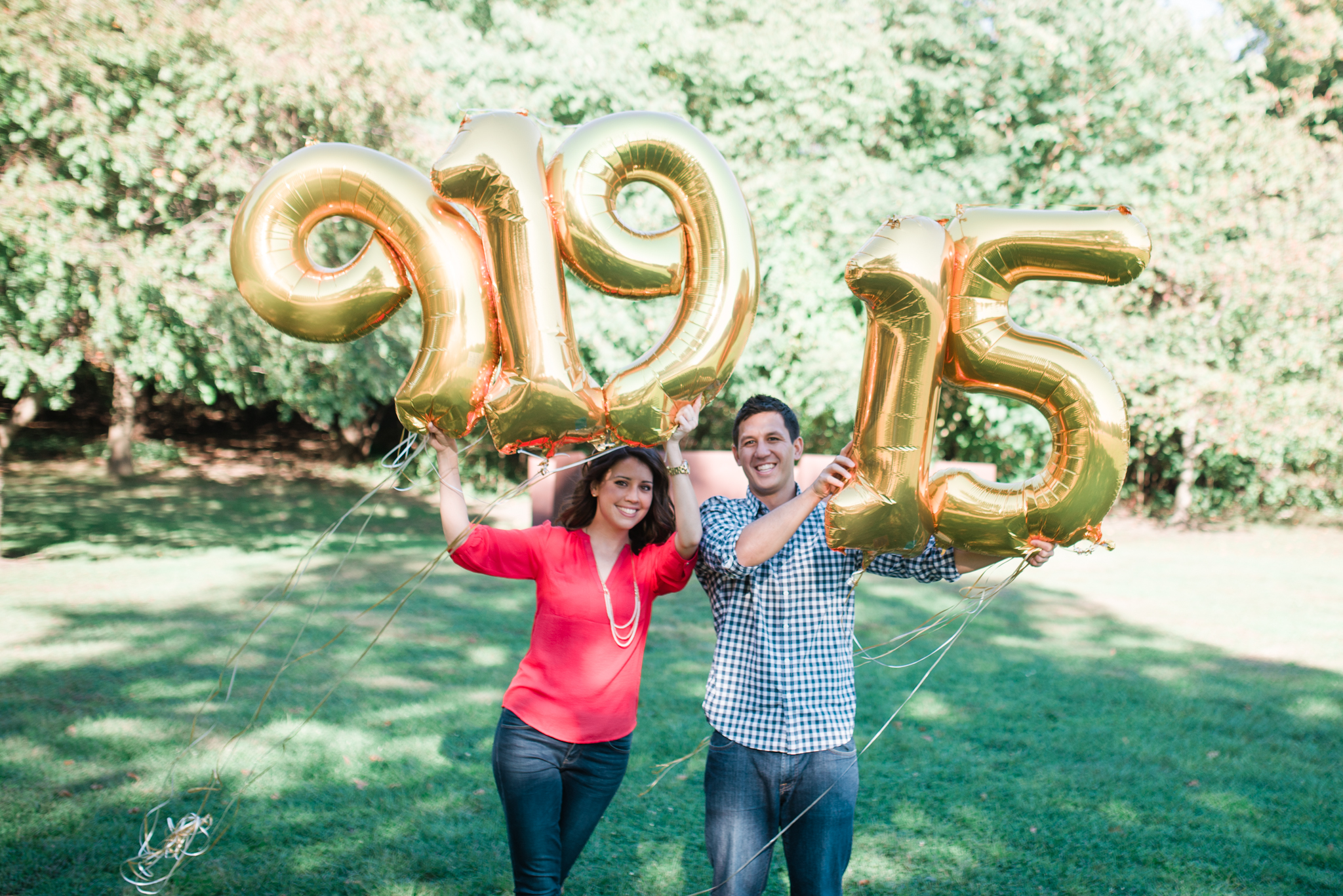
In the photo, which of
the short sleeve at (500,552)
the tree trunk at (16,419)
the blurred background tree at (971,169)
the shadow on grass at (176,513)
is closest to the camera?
the short sleeve at (500,552)

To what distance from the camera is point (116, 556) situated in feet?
26.2

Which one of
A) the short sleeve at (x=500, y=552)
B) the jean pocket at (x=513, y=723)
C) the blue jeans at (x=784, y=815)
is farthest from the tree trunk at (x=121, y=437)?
the blue jeans at (x=784, y=815)

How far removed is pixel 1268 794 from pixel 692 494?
350cm

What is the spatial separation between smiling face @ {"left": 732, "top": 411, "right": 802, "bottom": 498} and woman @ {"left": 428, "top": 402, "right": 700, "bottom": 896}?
0.59 feet

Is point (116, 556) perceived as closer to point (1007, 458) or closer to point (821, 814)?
point (821, 814)

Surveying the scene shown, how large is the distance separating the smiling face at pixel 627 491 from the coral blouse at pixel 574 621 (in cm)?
13

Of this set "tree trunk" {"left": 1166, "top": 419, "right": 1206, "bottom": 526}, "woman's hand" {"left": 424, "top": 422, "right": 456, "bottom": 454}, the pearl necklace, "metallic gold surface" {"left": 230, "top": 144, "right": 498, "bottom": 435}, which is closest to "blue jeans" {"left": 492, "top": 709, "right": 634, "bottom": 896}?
the pearl necklace

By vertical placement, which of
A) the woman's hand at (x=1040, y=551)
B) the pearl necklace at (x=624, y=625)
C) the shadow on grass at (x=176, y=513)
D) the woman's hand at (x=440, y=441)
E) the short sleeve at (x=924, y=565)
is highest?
the woman's hand at (x=440, y=441)

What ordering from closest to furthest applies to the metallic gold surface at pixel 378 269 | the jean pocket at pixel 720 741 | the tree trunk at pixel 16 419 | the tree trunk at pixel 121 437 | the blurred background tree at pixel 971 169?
the metallic gold surface at pixel 378 269, the jean pocket at pixel 720 741, the tree trunk at pixel 16 419, the blurred background tree at pixel 971 169, the tree trunk at pixel 121 437

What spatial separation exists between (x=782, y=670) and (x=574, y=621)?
1.94 ft

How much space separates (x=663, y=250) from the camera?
6.54 ft

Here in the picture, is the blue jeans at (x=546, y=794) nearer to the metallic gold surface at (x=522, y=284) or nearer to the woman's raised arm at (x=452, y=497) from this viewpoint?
the woman's raised arm at (x=452, y=497)

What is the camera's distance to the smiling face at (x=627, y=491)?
2.37 metres

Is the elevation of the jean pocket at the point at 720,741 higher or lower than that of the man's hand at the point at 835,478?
lower
